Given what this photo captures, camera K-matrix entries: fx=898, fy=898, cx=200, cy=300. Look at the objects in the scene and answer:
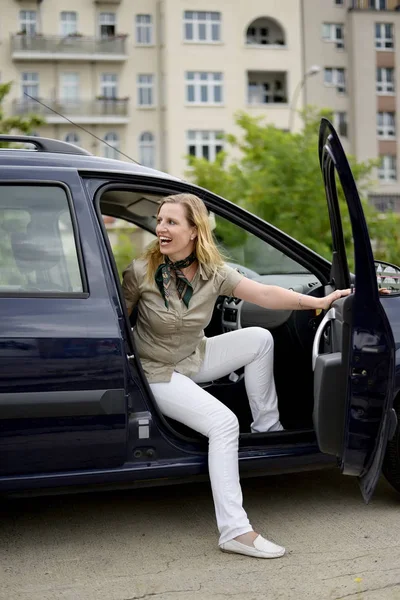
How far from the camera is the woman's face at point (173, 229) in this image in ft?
13.4

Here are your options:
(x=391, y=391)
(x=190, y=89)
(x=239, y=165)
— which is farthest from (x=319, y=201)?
(x=190, y=89)

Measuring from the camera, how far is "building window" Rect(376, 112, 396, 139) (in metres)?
44.4

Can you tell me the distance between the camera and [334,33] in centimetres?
4419

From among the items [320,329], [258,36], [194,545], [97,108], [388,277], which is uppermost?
[258,36]

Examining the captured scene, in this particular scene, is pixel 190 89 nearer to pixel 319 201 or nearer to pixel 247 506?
pixel 319 201

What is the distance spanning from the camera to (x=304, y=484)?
16.4ft

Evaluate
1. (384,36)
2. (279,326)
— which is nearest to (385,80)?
(384,36)

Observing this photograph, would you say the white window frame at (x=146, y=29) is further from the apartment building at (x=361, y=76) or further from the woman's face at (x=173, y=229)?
the woman's face at (x=173, y=229)

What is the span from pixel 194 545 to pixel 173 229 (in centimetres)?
143

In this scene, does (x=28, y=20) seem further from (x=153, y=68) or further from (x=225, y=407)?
(x=225, y=407)

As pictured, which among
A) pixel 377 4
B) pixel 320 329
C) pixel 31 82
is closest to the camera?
pixel 320 329

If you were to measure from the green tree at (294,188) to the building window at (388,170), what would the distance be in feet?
84.6

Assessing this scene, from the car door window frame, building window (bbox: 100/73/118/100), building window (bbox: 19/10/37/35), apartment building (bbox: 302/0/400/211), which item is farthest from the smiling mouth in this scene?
apartment building (bbox: 302/0/400/211)

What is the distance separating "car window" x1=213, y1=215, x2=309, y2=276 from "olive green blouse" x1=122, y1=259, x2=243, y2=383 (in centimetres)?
30
